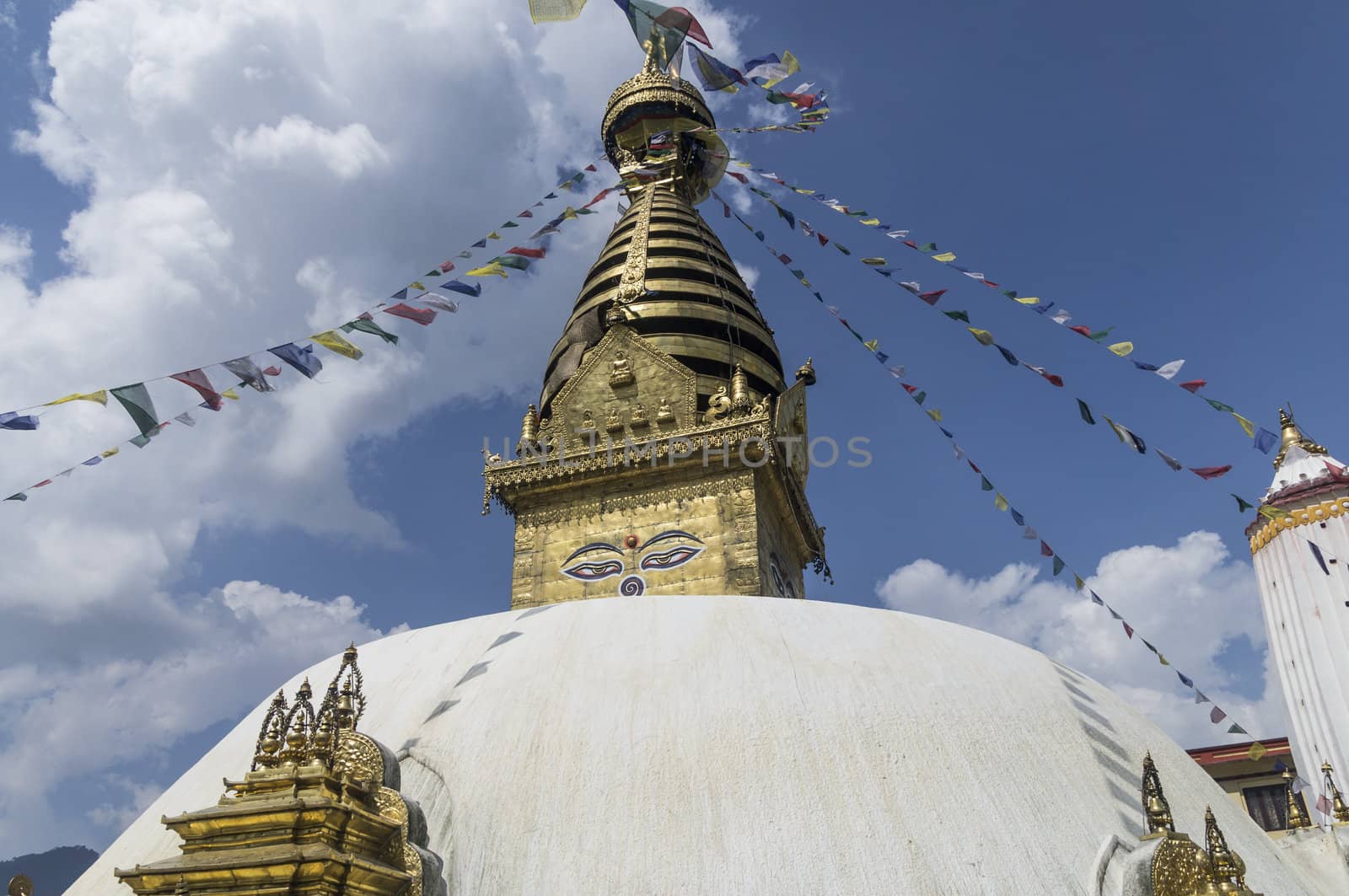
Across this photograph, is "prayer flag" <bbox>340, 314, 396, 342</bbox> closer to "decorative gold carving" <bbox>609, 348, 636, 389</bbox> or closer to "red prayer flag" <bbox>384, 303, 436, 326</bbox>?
"red prayer flag" <bbox>384, 303, 436, 326</bbox>

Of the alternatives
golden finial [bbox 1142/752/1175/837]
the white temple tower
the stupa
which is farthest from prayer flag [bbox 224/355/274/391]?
the white temple tower

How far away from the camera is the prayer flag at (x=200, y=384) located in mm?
6199

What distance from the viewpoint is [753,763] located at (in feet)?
13.5

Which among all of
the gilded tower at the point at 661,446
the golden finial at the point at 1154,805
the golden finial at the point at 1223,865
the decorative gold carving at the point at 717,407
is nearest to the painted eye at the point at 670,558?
the gilded tower at the point at 661,446

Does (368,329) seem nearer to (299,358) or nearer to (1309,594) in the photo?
(299,358)

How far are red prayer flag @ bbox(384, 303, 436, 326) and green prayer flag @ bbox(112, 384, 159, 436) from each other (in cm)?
216

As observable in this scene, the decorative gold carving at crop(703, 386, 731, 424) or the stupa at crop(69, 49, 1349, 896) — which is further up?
the decorative gold carving at crop(703, 386, 731, 424)

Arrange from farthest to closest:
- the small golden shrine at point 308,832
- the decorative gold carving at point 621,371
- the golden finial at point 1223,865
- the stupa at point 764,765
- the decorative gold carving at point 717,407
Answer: the decorative gold carving at point 621,371, the decorative gold carving at point 717,407, the stupa at point 764,765, the golden finial at point 1223,865, the small golden shrine at point 308,832

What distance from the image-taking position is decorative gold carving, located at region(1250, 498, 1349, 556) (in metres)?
11.9

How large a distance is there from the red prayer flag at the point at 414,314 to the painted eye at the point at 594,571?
17.0ft

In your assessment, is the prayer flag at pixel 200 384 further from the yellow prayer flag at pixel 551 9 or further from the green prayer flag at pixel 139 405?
the yellow prayer flag at pixel 551 9

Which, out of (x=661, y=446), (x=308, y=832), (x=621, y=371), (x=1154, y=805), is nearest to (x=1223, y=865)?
(x=1154, y=805)

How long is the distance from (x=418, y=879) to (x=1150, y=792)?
312 centimetres

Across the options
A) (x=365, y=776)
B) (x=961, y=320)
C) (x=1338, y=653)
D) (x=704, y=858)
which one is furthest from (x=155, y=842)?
(x=1338, y=653)
